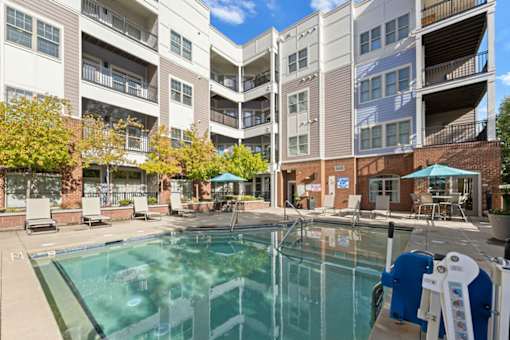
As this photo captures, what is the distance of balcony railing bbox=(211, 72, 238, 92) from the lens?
23.5 metres

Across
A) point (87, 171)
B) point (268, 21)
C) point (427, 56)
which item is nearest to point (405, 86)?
point (427, 56)

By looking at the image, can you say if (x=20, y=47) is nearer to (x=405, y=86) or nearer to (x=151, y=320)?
(x=151, y=320)

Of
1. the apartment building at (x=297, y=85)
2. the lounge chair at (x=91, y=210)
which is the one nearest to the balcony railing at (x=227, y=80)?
the apartment building at (x=297, y=85)

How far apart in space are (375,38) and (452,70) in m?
5.00

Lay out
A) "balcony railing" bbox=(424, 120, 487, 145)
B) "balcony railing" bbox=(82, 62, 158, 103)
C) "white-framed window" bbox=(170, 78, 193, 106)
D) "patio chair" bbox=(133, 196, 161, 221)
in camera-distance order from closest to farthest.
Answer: "patio chair" bbox=(133, 196, 161, 221) → "balcony railing" bbox=(424, 120, 487, 145) → "balcony railing" bbox=(82, 62, 158, 103) → "white-framed window" bbox=(170, 78, 193, 106)

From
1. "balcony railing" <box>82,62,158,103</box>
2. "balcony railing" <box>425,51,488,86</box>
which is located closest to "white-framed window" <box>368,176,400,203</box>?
"balcony railing" <box>425,51,488,86</box>

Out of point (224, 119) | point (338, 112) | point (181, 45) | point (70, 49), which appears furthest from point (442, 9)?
point (70, 49)

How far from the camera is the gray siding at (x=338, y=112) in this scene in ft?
57.1

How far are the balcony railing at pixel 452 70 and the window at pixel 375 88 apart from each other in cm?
254

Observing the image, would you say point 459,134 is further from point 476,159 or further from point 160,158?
point 160,158

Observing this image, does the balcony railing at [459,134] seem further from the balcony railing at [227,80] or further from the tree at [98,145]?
the tree at [98,145]

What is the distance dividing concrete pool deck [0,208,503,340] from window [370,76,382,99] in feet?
29.9

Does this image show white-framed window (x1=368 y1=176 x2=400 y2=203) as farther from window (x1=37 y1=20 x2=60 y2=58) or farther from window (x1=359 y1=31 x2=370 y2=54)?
window (x1=37 y1=20 x2=60 y2=58)

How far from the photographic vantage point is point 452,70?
49.9ft
